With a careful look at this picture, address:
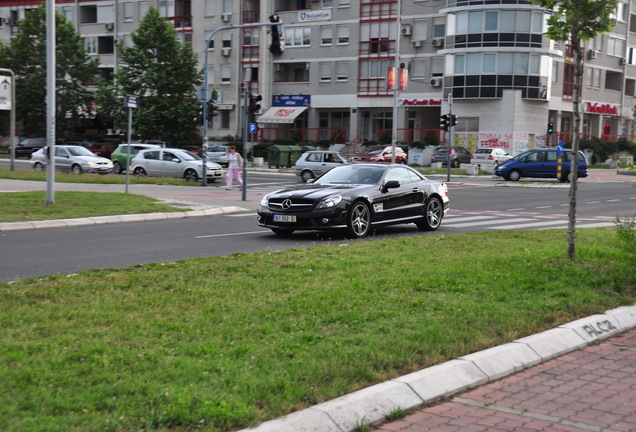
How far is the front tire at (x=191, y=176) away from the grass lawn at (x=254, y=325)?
24048mm

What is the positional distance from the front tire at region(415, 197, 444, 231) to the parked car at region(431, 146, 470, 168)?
119 ft

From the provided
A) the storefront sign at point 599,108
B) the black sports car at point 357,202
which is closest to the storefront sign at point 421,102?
the storefront sign at point 599,108

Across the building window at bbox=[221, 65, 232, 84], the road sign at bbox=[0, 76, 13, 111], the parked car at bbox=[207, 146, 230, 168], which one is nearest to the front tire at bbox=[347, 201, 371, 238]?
the road sign at bbox=[0, 76, 13, 111]

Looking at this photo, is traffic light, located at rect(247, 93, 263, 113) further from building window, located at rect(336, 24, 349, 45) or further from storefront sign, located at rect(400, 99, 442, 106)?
building window, located at rect(336, 24, 349, 45)

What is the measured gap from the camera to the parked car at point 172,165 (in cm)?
3453

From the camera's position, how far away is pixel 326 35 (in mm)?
64188

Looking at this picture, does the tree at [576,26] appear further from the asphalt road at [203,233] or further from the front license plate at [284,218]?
the front license plate at [284,218]

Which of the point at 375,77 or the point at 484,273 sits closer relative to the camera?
the point at 484,273

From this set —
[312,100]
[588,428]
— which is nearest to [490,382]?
[588,428]

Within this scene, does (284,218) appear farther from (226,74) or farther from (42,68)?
(226,74)

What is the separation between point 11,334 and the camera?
593 cm

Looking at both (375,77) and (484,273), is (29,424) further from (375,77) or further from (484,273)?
(375,77)

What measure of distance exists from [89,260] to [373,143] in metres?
50.0

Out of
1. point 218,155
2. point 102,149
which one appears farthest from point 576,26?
point 102,149
